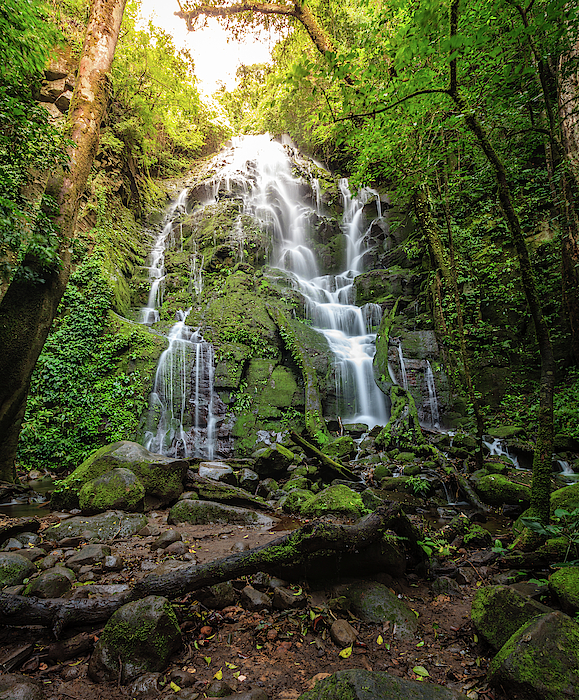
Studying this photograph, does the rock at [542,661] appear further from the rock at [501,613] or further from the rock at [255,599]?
the rock at [255,599]

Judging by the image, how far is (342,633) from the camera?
224cm

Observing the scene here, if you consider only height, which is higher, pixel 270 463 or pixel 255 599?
pixel 270 463

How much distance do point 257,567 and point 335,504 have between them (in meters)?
2.44

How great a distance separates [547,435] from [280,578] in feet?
9.15

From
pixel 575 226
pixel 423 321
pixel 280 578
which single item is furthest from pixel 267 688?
Result: pixel 423 321

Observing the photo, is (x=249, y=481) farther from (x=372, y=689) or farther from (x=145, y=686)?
(x=372, y=689)

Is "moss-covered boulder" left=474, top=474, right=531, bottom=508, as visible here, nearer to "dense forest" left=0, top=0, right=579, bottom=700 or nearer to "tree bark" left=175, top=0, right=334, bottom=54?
"dense forest" left=0, top=0, right=579, bottom=700

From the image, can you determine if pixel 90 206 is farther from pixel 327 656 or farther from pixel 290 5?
pixel 327 656

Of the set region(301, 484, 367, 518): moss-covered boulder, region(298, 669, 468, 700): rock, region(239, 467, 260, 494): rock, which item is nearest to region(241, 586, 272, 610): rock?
region(298, 669, 468, 700): rock

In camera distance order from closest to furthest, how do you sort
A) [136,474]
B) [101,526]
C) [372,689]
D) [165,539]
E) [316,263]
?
[372,689], [165,539], [101,526], [136,474], [316,263]

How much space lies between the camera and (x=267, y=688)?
73.8 inches

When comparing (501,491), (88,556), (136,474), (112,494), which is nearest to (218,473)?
(136,474)

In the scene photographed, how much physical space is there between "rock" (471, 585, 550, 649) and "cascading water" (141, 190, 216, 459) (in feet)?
25.4

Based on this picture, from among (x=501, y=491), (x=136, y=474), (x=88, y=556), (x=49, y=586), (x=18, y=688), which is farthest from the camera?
(x=136, y=474)
